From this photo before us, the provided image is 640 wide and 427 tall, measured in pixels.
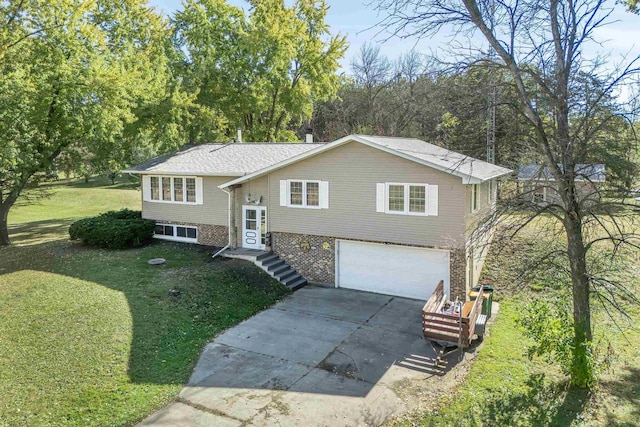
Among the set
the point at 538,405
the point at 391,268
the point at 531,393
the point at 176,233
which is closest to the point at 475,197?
the point at 391,268

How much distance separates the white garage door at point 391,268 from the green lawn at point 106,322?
270cm

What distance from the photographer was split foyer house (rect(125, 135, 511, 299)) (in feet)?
47.9

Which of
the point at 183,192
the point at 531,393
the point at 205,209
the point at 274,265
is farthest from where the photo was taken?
the point at 183,192

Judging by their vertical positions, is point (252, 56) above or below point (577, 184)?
above

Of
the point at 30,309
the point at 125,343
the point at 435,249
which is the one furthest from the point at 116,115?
the point at 435,249

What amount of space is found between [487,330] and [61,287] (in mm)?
13541

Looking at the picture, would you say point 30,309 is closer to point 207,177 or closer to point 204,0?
point 207,177

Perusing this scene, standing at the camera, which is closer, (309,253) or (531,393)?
(531,393)

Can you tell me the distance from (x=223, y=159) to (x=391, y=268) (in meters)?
9.58

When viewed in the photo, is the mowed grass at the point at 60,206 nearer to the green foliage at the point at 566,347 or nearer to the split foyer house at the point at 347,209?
the split foyer house at the point at 347,209

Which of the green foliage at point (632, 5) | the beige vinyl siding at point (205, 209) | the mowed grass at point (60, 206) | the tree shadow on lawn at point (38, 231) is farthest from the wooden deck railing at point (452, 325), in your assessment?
the mowed grass at point (60, 206)

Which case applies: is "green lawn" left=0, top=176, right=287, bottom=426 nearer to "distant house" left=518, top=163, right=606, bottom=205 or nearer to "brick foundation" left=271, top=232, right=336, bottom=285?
"brick foundation" left=271, top=232, right=336, bottom=285

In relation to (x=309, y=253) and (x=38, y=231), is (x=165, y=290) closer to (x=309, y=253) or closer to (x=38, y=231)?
(x=309, y=253)

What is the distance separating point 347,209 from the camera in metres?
16.2
